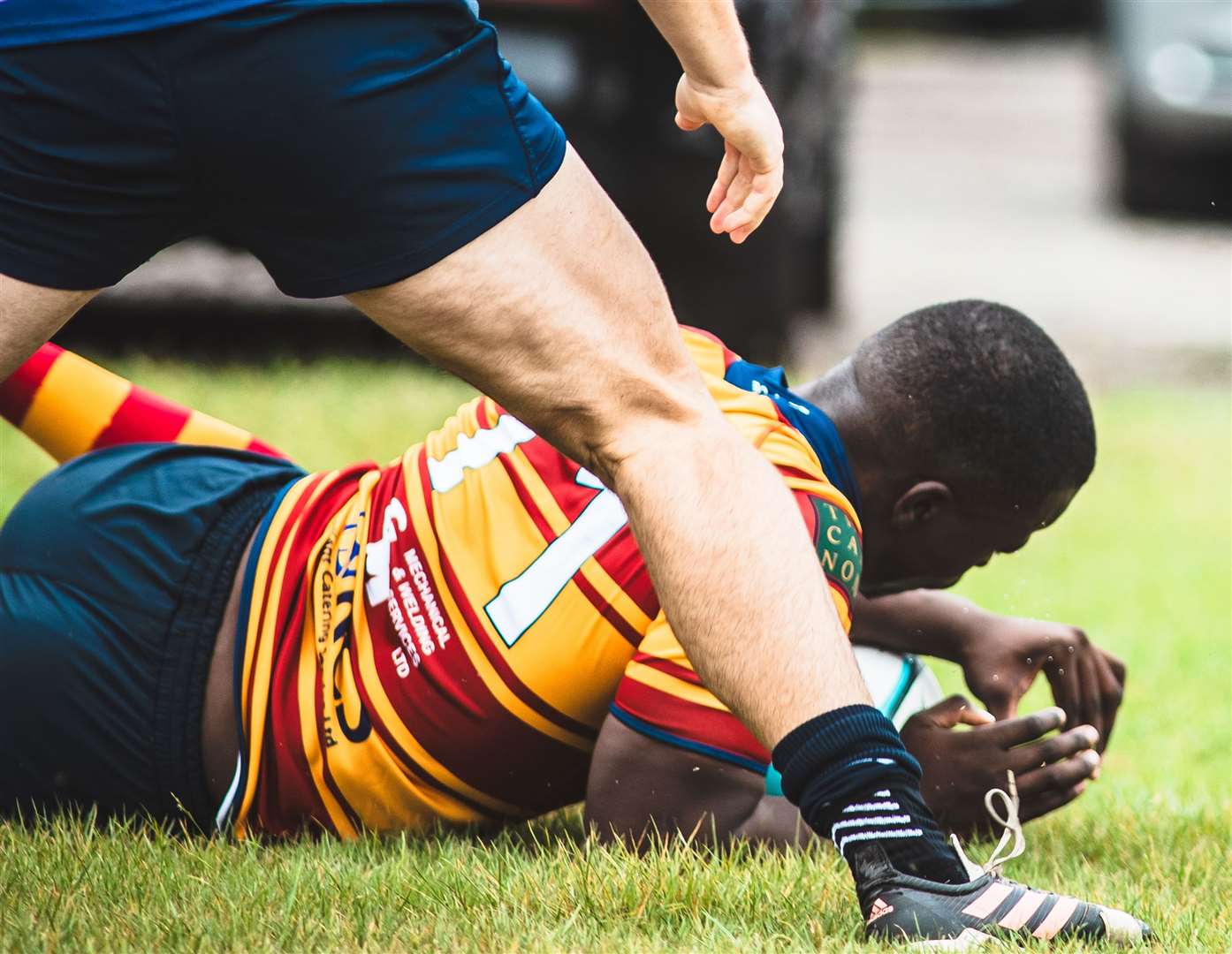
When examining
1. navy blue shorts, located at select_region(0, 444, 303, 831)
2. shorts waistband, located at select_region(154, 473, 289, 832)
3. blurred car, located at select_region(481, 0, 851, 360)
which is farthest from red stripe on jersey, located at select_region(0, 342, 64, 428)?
blurred car, located at select_region(481, 0, 851, 360)

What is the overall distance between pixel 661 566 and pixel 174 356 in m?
5.71

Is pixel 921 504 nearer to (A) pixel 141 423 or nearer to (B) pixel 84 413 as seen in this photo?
(A) pixel 141 423

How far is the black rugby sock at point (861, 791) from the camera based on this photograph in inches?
90.4

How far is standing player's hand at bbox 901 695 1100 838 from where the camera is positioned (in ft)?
10.1

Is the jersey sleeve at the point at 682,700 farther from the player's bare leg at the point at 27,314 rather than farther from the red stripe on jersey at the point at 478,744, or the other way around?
the player's bare leg at the point at 27,314

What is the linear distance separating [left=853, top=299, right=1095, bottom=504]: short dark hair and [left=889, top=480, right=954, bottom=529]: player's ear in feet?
0.10

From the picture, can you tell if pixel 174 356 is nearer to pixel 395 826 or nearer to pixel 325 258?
pixel 395 826

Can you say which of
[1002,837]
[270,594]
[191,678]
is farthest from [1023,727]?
[191,678]

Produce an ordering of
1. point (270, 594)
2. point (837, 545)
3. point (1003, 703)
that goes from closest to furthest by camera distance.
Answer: point (837, 545), point (270, 594), point (1003, 703)

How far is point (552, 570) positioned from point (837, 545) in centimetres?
43

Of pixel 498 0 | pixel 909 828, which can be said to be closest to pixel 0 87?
pixel 909 828

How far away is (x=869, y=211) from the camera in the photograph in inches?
575

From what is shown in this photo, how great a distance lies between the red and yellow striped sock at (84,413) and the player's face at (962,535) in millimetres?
1243

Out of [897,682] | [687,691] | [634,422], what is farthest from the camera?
[897,682]
